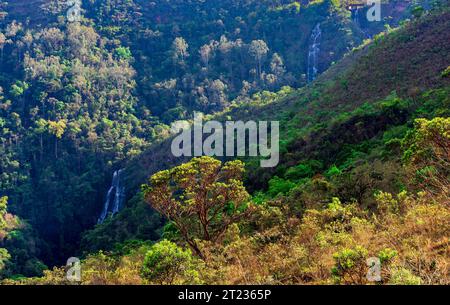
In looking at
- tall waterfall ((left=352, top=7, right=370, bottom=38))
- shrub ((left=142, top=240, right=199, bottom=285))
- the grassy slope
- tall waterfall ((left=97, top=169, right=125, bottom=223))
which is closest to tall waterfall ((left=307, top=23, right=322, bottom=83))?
tall waterfall ((left=352, top=7, right=370, bottom=38))

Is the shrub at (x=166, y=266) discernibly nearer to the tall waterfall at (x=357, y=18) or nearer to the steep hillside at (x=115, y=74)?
the steep hillside at (x=115, y=74)

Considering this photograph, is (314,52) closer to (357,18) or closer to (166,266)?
(357,18)

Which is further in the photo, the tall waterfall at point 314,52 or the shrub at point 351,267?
the tall waterfall at point 314,52

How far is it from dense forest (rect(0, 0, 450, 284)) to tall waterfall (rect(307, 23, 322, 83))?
0.21m

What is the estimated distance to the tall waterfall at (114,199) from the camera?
141ft

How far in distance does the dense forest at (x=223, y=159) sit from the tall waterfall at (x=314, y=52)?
211 mm

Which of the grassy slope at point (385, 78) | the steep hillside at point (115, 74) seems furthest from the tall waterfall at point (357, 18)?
the grassy slope at point (385, 78)

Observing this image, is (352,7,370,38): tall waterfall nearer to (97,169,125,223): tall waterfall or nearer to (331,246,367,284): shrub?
(97,169,125,223): tall waterfall

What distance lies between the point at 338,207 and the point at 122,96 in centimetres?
5622

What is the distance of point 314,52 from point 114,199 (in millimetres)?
37343

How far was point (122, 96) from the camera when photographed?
208ft

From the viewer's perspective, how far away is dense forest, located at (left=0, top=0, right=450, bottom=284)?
26.5 feet

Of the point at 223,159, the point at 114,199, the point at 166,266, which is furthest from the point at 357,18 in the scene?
the point at 166,266
